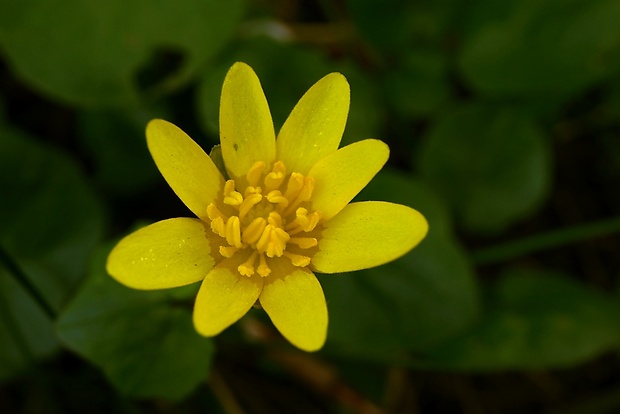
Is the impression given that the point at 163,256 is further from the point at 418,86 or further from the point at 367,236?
the point at 418,86

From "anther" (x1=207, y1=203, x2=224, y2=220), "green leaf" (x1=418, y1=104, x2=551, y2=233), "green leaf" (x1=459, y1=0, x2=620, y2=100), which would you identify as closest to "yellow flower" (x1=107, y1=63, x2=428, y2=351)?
"anther" (x1=207, y1=203, x2=224, y2=220)

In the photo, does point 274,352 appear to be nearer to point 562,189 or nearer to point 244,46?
point 244,46

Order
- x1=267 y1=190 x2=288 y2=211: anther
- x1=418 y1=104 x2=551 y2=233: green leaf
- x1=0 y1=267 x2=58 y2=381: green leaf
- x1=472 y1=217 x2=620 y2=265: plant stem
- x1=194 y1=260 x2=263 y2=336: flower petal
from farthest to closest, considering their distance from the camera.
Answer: x1=418 y1=104 x2=551 y2=233: green leaf, x1=472 y1=217 x2=620 y2=265: plant stem, x1=0 y1=267 x2=58 y2=381: green leaf, x1=267 y1=190 x2=288 y2=211: anther, x1=194 y1=260 x2=263 y2=336: flower petal

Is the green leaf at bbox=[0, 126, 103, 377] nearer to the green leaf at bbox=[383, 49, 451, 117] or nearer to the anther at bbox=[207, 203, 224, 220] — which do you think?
the anther at bbox=[207, 203, 224, 220]

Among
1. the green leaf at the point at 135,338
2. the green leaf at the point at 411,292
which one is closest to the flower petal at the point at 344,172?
the green leaf at the point at 135,338

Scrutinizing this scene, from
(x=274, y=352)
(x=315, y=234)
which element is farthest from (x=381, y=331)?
(x=315, y=234)

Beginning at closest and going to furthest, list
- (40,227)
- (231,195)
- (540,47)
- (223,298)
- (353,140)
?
(223,298) → (231,195) → (40,227) → (353,140) → (540,47)

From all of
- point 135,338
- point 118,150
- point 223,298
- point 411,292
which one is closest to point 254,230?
point 223,298
